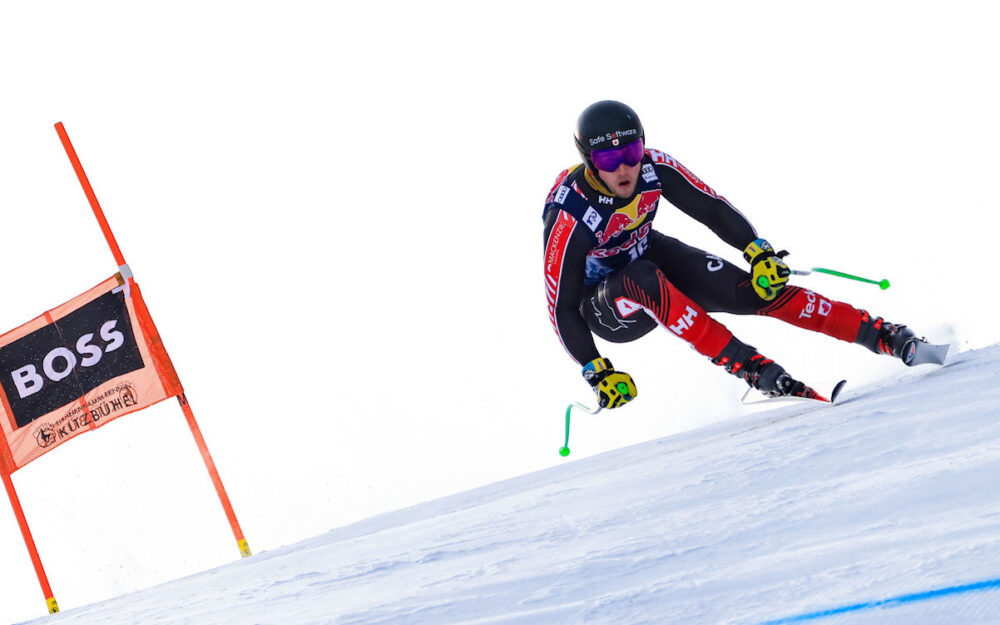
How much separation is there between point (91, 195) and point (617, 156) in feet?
12.0

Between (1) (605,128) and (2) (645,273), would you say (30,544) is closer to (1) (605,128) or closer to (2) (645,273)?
(2) (645,273)

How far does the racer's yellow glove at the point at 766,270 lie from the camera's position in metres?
3.25

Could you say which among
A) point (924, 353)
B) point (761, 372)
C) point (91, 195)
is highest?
point (91, 195)

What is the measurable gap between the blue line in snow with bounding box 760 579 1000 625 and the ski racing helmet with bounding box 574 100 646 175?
253 cm

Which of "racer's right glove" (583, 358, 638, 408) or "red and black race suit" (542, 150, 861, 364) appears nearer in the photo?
"red and black race suit" (542, 150, 861, 364)

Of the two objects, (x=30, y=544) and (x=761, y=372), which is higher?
(x=30, y=544)

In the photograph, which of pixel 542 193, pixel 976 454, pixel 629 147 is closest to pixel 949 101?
pixel 542 193

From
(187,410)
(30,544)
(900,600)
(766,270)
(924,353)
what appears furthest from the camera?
(187,410)

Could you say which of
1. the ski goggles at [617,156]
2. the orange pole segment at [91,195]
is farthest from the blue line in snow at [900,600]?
the orange pole segment at [91,195]

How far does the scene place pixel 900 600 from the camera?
968mm

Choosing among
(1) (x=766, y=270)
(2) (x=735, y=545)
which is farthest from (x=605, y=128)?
(2) (x=735, y=545)

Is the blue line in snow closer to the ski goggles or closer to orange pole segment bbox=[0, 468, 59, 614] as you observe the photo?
the ski goggles

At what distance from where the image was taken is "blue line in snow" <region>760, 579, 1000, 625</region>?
93 centimetres

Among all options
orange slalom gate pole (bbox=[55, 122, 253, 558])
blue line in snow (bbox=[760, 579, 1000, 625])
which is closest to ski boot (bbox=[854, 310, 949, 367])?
blue line in snow (bbox=[760, 579, 1000, 625])
